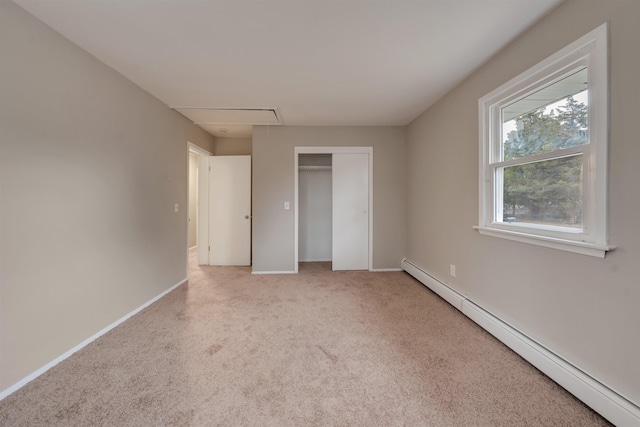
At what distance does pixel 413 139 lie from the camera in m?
3.67

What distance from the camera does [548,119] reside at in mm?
1681

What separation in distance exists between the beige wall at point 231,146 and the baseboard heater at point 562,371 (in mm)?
4328

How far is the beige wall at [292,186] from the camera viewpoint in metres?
3.83

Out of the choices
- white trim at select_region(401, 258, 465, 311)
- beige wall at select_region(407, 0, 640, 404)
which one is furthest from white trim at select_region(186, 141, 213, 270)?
beige wall at select_region(407, 0, 640, 404)

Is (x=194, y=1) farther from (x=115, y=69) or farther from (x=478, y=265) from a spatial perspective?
(x=478, y=265)

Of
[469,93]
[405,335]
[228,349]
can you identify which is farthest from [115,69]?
[405,335]

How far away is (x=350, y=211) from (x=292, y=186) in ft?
3.46

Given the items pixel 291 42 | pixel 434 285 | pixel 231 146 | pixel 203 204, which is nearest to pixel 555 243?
pixel 434 285

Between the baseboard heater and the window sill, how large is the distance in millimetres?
691

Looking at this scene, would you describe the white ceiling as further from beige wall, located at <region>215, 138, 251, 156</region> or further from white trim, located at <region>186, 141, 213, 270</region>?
beige wall, located at <region>215, 138, 251, 156</region>

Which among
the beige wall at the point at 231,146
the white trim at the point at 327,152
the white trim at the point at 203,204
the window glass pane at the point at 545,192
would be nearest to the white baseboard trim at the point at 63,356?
the white trim at the point at 203,204

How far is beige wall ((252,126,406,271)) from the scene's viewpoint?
383 centimetres

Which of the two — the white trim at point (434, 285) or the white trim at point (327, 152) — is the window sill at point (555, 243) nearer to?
the white trim at point (434, 285)

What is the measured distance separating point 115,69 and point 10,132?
3.76 feet
